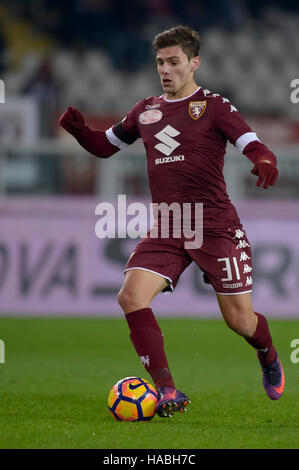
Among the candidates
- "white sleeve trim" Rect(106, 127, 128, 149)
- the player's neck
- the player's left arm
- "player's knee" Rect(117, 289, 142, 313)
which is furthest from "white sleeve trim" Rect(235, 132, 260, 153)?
"player's knee" Rect(117, 289, 142, 313)

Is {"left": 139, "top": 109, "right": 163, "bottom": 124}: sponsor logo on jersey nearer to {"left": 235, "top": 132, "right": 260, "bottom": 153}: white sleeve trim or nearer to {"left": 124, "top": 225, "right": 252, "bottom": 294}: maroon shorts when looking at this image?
{"left": 235, "top": 132, "right": 260, "bottom": 153}: white sleeve trim

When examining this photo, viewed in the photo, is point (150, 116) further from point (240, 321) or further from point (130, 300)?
point (240, 321)

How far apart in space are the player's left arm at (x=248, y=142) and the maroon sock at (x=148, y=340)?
3.17ft

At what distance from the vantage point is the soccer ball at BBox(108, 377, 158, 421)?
15.7 feet

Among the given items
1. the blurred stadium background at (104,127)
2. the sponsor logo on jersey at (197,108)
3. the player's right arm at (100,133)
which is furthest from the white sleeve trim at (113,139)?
the blurred stadium background at (104,127)

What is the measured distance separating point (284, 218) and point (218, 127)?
6.41 metres

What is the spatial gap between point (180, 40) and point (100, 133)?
82cm

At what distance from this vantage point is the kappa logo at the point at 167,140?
5133 millimetres

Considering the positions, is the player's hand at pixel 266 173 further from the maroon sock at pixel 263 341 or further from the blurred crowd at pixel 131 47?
the blurred crowd at pixel 131 47

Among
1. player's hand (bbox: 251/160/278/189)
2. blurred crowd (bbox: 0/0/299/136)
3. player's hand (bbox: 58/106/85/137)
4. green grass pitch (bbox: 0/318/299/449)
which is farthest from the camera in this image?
blurred crowd (bbox: 0/0/299/136)

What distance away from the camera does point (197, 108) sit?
16.9ft

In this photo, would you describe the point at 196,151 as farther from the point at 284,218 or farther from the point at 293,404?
the point at 284,218

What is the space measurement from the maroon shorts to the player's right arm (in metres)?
0.73

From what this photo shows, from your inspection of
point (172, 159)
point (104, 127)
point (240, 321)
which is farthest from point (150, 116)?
point (104, 127)
